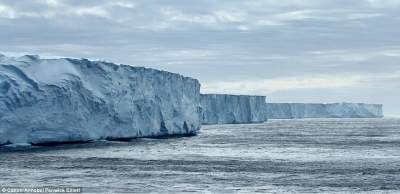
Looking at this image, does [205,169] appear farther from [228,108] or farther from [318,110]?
[318,110]

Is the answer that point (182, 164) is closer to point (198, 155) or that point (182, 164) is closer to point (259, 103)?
point (198, 155)

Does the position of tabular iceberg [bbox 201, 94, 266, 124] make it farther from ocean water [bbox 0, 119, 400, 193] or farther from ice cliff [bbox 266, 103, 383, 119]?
ocean water [bbox 0, 119, 400, 193]

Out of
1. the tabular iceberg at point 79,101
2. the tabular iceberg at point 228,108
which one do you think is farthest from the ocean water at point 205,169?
the tabular iceberg at point 228,108

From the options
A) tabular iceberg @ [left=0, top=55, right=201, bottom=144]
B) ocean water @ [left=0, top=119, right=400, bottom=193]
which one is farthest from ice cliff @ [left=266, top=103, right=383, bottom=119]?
ocean water @ [left=0, top=119, right=400, bottom=193]

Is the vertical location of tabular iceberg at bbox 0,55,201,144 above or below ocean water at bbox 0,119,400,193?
above

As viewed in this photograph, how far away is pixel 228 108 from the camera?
82.3 metres

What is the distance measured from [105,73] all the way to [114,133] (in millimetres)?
3648

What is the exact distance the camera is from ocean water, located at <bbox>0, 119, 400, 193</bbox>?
2003 centimetres

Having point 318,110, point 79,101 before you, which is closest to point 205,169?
point 79,101

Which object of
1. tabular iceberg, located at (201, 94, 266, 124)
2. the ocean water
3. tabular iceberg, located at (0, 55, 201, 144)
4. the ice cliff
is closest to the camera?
the ocean water

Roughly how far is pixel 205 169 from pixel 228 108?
57.1 meters

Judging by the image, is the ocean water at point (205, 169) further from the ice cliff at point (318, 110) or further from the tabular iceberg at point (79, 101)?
the ice cliff at point (318, 110)

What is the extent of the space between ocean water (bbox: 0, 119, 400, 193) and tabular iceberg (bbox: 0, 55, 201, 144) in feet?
4.28

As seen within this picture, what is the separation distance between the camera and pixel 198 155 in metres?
32.3
